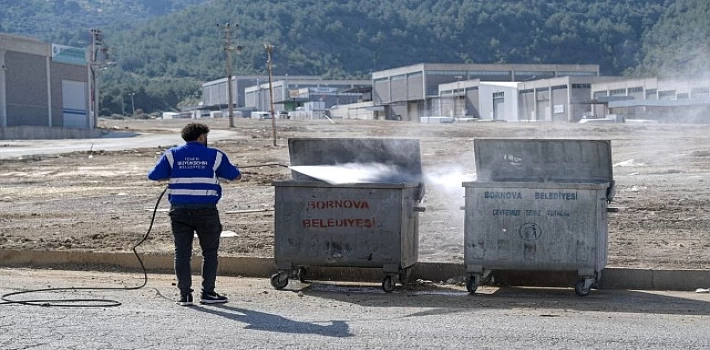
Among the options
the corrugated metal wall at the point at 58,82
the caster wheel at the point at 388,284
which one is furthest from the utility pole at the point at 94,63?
the caster wheel at the point at 388,284

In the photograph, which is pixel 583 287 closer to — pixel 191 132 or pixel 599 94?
pixel 191 132

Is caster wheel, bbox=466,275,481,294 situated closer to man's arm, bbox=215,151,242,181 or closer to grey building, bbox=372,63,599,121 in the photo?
man's arm, bbox=215,151,242,181

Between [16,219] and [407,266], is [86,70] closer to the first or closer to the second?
[16,219]

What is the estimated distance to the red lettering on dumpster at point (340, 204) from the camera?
1086 centimetres

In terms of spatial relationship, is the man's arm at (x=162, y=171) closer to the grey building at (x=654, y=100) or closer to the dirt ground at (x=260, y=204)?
the dirt ground at (x=260, y=204)

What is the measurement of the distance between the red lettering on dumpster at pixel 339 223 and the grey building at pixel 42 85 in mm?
54831

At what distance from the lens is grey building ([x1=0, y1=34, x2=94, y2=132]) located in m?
63.4

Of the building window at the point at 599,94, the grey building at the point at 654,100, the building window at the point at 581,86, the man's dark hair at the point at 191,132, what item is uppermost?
the building window at the point at 581,86

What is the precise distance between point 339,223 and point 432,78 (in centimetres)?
9549

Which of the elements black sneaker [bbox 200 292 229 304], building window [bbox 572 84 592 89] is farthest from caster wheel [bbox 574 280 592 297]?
building window [bbox 572 84 592 89]

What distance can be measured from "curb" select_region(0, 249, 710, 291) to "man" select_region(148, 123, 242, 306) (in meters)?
2.21

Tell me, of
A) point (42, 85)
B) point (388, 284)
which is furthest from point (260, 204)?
point (42, 85)

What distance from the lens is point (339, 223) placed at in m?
10.9

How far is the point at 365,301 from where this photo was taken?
10.3 m
